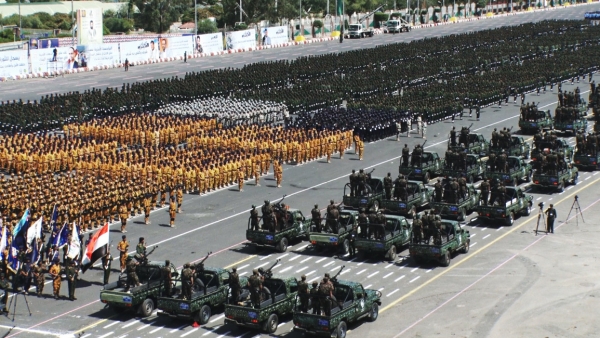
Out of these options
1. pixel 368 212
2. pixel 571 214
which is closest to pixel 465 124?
pixel 571 214

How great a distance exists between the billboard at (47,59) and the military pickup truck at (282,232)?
52.6 m

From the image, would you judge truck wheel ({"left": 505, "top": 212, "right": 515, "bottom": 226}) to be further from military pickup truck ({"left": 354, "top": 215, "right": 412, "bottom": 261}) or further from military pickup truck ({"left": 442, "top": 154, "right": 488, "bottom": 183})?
military pickup truck ({"left": 442, "top": 154, "right": 488, "bottom": 183})

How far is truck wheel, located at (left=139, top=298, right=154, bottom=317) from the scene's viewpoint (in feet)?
90.9

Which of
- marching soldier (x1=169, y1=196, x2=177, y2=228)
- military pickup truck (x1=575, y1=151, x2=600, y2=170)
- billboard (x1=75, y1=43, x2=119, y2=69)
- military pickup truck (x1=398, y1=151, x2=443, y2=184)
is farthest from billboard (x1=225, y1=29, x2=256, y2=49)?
marching soldier (x1=169, y1=196, x2=177, y2=228)

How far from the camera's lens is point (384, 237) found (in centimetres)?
3291

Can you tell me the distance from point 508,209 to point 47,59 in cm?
5571

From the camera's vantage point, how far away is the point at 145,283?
2827 cm

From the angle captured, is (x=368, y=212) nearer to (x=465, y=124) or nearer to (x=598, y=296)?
(x=598, y=296)

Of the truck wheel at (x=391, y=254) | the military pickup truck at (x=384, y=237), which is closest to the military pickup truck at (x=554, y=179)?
the military pickup truck at (x=384, y=237)

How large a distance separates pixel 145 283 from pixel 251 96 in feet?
129

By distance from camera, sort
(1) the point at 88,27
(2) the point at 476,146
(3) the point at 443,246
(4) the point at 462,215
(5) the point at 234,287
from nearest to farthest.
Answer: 1. (5) the point at 234,287
2. (3) the point at 443,246
3. (4) the point at 462,215
4. (2) the point at 476,146
5. (1) the point at 88,27

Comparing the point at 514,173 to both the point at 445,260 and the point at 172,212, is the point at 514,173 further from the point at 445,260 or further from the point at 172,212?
the point at 172,212

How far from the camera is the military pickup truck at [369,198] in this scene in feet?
128

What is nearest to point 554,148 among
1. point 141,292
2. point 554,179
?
point 554,179
